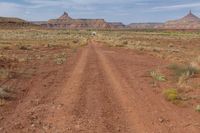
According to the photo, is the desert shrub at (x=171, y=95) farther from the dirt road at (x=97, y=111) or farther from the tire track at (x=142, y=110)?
the tire track at (x=142, y=110)

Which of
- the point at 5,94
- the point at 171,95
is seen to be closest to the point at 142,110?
the point at 171,95

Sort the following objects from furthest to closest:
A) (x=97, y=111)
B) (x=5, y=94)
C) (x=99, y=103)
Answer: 1. (x=5, y=94)
2. (x=99, y=103)
3. (x=97, y=111)

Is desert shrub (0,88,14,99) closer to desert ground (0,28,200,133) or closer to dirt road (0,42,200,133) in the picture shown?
desert ground (0,28,200,133)

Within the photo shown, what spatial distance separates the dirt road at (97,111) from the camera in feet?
29.2

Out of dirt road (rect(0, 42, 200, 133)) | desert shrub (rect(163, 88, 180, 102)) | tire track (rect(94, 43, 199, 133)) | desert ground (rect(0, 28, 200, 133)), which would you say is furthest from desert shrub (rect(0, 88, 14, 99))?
desert shrub (rect(163, 88, 180, 102))

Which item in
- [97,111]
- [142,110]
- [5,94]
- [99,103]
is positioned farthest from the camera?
[5,94]

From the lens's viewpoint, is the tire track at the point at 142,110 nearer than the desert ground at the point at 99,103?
Yes

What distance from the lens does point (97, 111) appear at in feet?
34.4

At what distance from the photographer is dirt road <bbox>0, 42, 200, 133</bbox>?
8.89 m

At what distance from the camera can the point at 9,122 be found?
30.7 ft

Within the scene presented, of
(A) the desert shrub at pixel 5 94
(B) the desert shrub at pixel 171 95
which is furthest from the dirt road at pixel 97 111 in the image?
(A) the desert shrub at pixel 5 94

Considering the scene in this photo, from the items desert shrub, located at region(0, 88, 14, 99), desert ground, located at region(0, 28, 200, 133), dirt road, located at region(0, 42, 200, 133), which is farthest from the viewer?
desert shrub, located at region(0, 88, 14, 99)

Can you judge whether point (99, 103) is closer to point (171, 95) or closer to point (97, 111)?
point (97, 111)

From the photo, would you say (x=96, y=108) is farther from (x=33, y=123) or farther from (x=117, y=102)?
(x=33, y=123)
